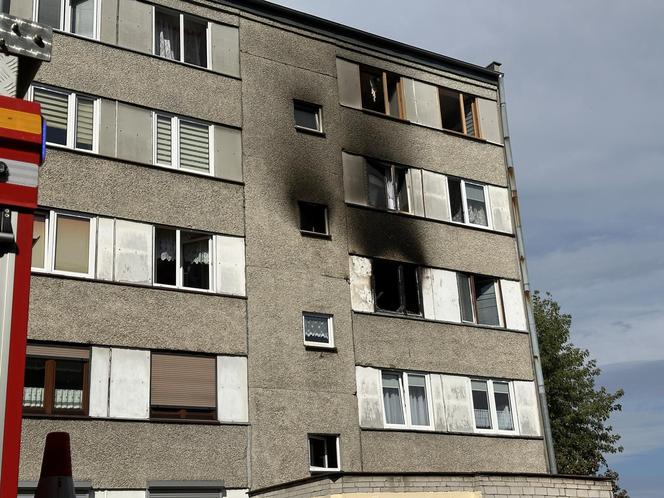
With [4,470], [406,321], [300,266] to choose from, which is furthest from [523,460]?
[4,470]

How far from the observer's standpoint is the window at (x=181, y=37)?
19375 mm

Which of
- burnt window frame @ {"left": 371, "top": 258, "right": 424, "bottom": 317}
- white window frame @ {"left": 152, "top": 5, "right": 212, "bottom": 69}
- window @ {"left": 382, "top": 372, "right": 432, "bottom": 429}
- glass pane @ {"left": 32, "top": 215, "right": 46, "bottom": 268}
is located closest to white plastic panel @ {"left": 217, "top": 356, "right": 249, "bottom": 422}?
window @ {"left": 382, "top": 372, "right": 432, "bottom": 429}

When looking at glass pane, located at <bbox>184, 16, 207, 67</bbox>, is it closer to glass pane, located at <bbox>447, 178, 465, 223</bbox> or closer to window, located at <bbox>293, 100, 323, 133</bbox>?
window, located at <bbox>293, 100, 323, 133</bbox>

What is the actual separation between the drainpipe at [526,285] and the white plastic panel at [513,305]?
0.54 feet

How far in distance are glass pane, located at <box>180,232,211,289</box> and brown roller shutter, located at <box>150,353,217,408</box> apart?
1667mm

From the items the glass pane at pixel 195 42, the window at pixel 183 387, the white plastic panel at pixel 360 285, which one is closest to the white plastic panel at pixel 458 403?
the white plastic panel at pixel 360 285

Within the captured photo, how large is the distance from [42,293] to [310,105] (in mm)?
8577

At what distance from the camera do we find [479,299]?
22.6 m

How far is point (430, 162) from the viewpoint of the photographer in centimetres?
2258

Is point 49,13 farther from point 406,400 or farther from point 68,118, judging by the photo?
point 406,400

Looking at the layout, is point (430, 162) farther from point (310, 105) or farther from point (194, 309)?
point (194, 309)

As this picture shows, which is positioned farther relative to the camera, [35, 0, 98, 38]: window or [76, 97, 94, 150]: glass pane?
[35, 0, 98, 38]: window

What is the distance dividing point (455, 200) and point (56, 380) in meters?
12.0

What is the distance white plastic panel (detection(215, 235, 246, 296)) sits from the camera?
1791 cm
